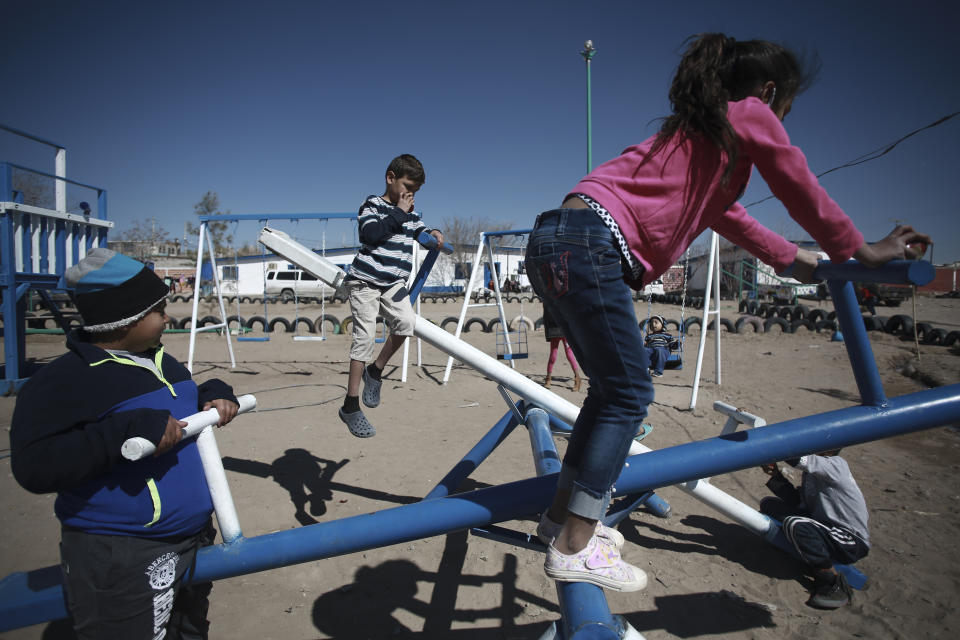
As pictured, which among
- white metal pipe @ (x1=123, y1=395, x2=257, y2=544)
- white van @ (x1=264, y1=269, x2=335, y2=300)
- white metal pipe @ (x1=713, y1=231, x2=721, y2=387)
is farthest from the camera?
white van @ (x1=264, y1=269, x2=335, y2=300)

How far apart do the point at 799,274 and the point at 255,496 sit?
316 cm

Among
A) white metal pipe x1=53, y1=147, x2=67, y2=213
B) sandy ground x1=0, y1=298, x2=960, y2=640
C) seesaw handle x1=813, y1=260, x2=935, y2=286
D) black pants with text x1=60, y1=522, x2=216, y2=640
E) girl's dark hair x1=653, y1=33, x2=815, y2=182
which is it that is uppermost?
white metal pipe x1=53, y1=147, x2=67, y2=213

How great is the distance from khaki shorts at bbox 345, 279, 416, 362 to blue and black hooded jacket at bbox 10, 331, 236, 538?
3.72ft

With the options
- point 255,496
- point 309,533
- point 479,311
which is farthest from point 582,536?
point 479,311

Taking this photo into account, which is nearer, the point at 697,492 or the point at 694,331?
the point at 697,492

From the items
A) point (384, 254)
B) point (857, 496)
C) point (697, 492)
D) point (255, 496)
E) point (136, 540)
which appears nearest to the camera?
point (136, 540)

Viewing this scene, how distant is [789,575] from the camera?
2.29m

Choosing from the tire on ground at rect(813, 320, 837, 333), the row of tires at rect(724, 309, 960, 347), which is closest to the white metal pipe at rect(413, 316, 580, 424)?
the row of tires at rect(724, 309, 960, 347)

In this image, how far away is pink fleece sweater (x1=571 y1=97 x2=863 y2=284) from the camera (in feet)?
3.92

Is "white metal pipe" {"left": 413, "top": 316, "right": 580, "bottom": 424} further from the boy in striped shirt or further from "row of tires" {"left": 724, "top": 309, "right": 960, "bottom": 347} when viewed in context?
"row of tires" {"left": 724, "top": 309, "right": 960, "bottom": 347}

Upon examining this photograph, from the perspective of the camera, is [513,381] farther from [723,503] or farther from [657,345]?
[657,345]

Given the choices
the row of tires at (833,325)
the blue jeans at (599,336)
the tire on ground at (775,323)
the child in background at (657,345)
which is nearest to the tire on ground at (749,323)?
the row of tires at (833,325)

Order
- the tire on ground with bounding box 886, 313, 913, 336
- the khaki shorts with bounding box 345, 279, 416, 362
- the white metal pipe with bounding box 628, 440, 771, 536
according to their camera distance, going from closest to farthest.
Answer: the white metal pipe with bounding box 628, 440, 771, 536 < the khaki shorts with bounding box 345, 279, 416, 362 < the tire on ground with bounding box 886, 313, 913, 336

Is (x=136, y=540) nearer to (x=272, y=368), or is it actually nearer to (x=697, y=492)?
(x=697, y=492)
